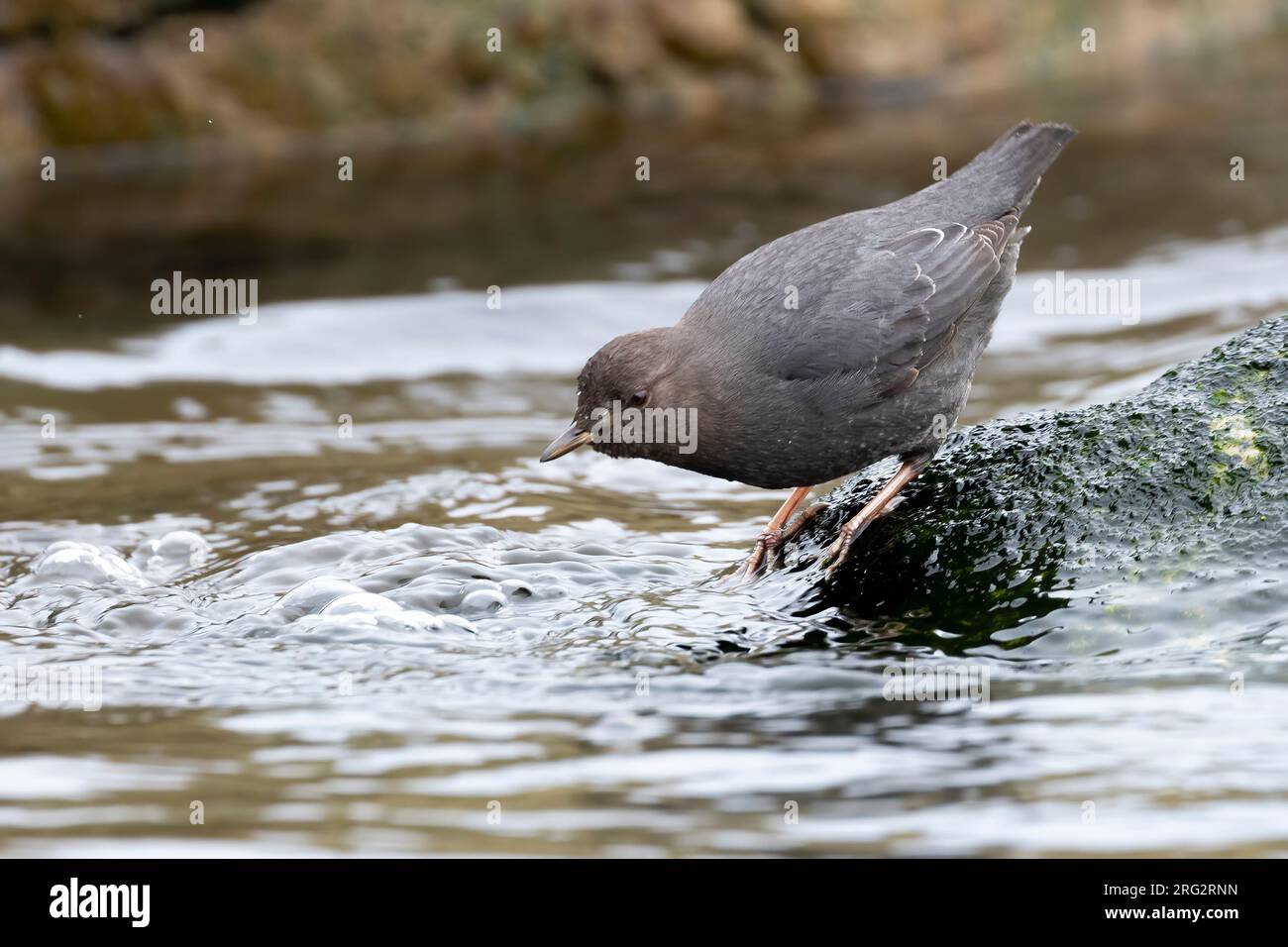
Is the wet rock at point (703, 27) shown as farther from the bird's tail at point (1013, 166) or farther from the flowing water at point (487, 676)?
the bird's tail at point (1013, 166)

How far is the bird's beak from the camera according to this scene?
14.5 feet

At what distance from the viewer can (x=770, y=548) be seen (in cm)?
491

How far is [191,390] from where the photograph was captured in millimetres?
7684

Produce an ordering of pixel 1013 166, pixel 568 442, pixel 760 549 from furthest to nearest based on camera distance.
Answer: pixel 1013 166
pixel 760 549
pixel 568 442

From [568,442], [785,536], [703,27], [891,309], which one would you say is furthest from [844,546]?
[703,27]

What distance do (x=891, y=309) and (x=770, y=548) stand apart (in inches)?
32.4

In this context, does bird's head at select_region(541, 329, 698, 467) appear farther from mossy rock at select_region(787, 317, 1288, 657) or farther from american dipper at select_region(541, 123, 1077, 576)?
mossy rock at select_region(787, 317, 1288, 657)

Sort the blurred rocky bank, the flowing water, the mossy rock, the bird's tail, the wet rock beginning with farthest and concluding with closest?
the wet rock → the blurred rocky bank → the bird's tail → the mossy rock → the flowing water

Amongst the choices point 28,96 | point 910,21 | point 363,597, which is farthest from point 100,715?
point 910,21

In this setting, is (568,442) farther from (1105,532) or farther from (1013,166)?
(1013,166)

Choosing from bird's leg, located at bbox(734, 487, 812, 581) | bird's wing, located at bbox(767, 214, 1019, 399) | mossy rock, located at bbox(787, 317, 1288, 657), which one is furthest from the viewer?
bird's leg, located at bbox(734, 487, 812, 581)

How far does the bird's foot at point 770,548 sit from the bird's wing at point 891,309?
0.56 metres

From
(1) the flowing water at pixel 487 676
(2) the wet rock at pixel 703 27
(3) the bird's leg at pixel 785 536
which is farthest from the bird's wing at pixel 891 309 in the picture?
(2) the wet rock at pixel 703 27

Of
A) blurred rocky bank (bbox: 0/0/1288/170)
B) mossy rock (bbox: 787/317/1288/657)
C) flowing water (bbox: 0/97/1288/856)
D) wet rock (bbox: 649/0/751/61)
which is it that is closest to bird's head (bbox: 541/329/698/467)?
flowing water (bbox: 0/97/1288/856)
